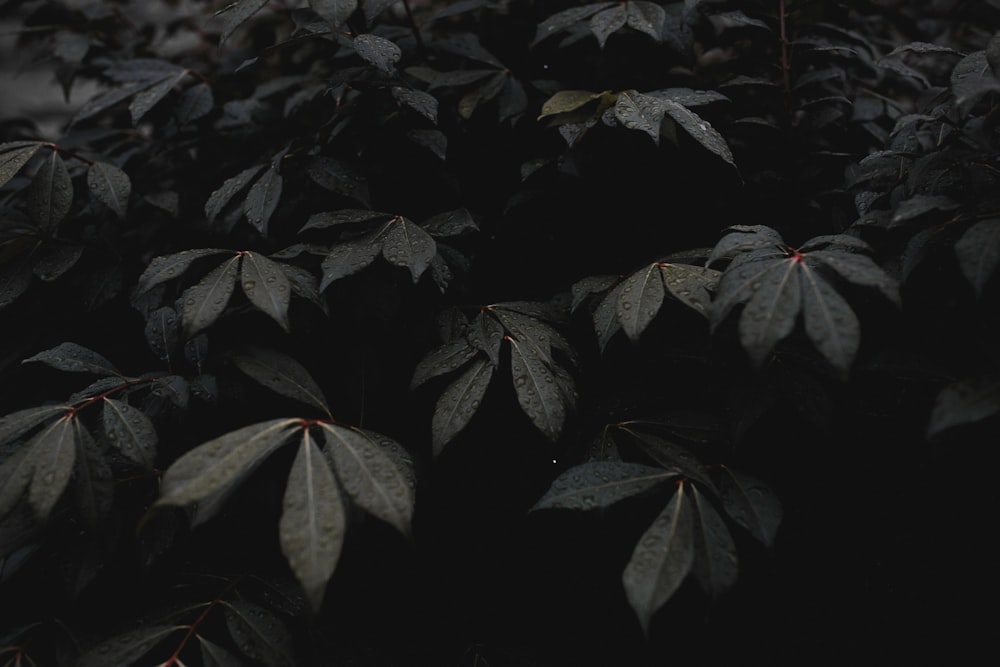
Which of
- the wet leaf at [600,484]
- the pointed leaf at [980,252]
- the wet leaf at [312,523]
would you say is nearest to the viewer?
the wet leaf at [312,523]

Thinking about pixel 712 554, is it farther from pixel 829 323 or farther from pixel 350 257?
pixel 350 257

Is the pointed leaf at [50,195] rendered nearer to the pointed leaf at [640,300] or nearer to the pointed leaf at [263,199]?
the pointed leaf at [263,199]

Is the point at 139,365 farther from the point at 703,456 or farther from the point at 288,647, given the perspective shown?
the point at 703,456

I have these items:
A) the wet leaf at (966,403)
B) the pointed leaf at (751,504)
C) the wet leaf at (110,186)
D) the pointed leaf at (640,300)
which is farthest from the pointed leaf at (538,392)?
the wet leaf at (110,186)

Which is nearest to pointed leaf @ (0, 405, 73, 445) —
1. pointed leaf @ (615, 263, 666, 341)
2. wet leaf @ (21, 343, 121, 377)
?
wet leaf @ (21, 343, 121, 377)

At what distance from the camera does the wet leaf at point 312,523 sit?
71 centimetres

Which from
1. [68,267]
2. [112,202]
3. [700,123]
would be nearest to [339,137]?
[112,202]

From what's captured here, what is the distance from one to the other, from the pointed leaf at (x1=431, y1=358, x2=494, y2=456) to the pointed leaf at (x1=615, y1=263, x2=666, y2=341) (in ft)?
0.74

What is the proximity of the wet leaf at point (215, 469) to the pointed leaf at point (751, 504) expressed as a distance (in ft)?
2.03

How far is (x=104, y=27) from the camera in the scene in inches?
76.3

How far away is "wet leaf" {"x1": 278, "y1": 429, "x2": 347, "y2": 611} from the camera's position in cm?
71

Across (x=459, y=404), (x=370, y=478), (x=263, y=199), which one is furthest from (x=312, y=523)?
(x=263, y=199)

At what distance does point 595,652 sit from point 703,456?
47cm

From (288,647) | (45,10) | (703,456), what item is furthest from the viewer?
(45,10)
